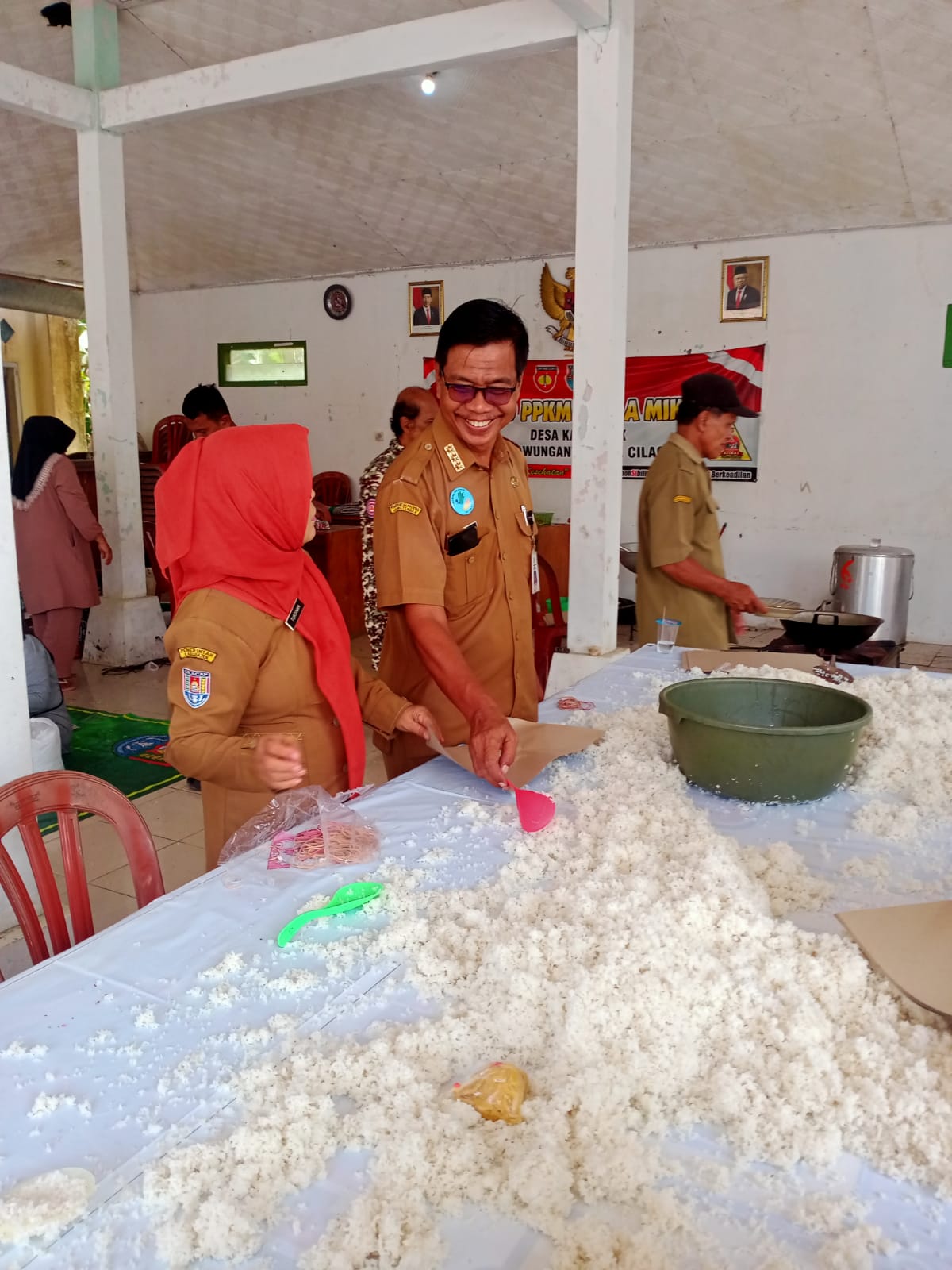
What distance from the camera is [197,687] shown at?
5.54 feet

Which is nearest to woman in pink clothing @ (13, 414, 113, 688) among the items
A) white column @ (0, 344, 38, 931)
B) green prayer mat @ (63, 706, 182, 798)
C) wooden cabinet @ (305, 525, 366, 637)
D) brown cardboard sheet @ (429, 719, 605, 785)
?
green prayer mat @ (63, 706, 182, 798)

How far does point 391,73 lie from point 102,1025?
14.6ft

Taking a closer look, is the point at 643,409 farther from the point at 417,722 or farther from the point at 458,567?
the point at 417,722

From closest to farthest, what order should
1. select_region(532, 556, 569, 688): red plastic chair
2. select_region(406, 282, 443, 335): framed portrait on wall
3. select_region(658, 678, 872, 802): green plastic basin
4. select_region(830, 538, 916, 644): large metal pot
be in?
select_region(658, 678, 872, 802): green plastic basin < select_region(532, 556, 569, 688): red plastic chair < select_region(830, 538, 916, 644): large metal pot < select_region(406, 282, 443, 335): framed portrait on wall

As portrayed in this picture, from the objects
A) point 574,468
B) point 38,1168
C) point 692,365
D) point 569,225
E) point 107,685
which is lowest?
point 107,685

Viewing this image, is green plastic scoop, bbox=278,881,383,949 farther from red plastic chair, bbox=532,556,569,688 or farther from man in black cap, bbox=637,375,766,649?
red plastic chair, bbox=532,556,569,688

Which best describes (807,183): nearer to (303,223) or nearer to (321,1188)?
(303,223)

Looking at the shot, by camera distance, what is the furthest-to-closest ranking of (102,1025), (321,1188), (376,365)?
(376,365)
(102,1025)
(321,1188)

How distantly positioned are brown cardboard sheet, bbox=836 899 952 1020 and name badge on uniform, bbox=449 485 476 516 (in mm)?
1321

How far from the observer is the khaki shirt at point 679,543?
3236 mm

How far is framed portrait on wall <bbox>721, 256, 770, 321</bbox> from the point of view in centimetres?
670

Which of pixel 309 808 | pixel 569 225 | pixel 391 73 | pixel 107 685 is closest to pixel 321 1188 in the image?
pixel 309 808

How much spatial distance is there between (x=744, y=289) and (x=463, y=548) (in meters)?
5.37

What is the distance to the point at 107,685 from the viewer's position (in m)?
5.66
